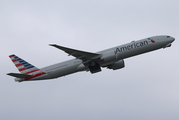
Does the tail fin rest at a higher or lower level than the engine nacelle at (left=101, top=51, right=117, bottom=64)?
higher

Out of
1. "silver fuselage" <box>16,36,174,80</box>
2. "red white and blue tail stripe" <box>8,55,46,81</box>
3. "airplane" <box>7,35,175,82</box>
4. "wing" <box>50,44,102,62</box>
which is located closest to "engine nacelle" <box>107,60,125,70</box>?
"airplane" <box>7,35,175,82</box>

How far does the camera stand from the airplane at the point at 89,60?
43.6m

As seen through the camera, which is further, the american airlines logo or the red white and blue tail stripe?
the red white and blue tail stripe

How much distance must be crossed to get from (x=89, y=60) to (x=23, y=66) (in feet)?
42.0

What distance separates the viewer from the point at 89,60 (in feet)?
147

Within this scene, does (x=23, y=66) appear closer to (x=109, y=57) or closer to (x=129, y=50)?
(x=109, y=57)

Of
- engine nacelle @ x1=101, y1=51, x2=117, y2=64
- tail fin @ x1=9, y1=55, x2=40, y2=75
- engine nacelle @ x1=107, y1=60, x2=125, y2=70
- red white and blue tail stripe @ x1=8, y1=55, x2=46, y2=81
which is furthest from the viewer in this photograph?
engine nacelle @ x1=107, y1=60, x2=125, y2=70

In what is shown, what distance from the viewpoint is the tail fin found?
48250 mm

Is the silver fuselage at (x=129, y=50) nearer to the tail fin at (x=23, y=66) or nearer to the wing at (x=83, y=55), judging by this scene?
the wing at (x=83, y=55)

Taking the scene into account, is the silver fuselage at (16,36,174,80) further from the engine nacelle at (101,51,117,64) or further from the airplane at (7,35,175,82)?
the engine nacelle at (101,51,117,64)

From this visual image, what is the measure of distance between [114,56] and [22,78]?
658 inches

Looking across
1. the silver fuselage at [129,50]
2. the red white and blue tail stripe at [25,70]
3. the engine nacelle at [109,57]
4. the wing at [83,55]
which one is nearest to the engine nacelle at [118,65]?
the silver fuselage at [129,50]

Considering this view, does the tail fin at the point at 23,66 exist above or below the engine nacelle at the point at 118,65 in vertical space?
above

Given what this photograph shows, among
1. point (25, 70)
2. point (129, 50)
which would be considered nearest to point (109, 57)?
point (129, 50)
